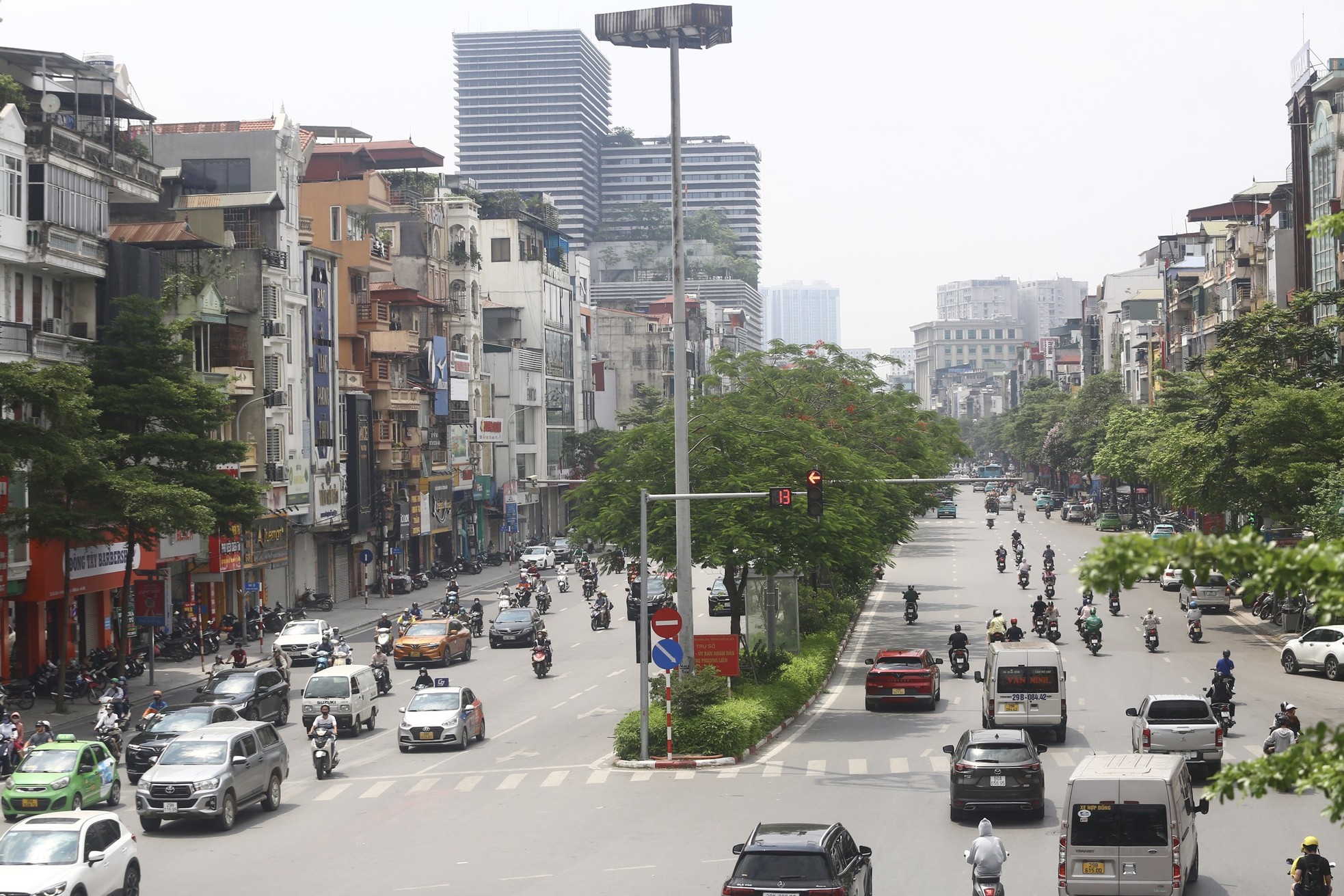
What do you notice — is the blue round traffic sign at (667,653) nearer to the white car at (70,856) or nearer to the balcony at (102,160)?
the white car at (70,856)

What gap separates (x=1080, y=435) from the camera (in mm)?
130000

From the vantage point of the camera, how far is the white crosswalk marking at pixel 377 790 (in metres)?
29.5

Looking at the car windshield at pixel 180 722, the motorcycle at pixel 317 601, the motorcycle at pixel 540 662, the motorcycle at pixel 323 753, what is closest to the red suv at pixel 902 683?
the motorcycle at pixel 540 662

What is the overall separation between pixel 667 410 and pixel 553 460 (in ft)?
223

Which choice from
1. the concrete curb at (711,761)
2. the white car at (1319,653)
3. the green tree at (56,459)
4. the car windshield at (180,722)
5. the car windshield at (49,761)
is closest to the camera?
the car windshield at (49,761)

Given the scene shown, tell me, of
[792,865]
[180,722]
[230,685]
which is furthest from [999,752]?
[230,685]

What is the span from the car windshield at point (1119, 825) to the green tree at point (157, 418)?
30726 millimetres

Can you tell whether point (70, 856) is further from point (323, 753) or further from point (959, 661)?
point (959, 661)

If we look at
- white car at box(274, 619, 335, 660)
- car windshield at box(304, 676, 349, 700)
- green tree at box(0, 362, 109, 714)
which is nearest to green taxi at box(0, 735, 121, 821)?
car windshield at box(304, 676, 349, 700)

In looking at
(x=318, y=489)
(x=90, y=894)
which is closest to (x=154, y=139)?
(x=318, y=489)

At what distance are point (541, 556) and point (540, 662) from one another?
142ft

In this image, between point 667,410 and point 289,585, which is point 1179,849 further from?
point 289,585

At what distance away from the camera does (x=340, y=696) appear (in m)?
38.5

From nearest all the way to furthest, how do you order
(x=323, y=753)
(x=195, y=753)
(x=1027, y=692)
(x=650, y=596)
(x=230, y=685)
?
(x=195, y=753) < (x=323, y=753) < (x=1027, y=692) < (x=230, y=685) < (x=650, y=596)
